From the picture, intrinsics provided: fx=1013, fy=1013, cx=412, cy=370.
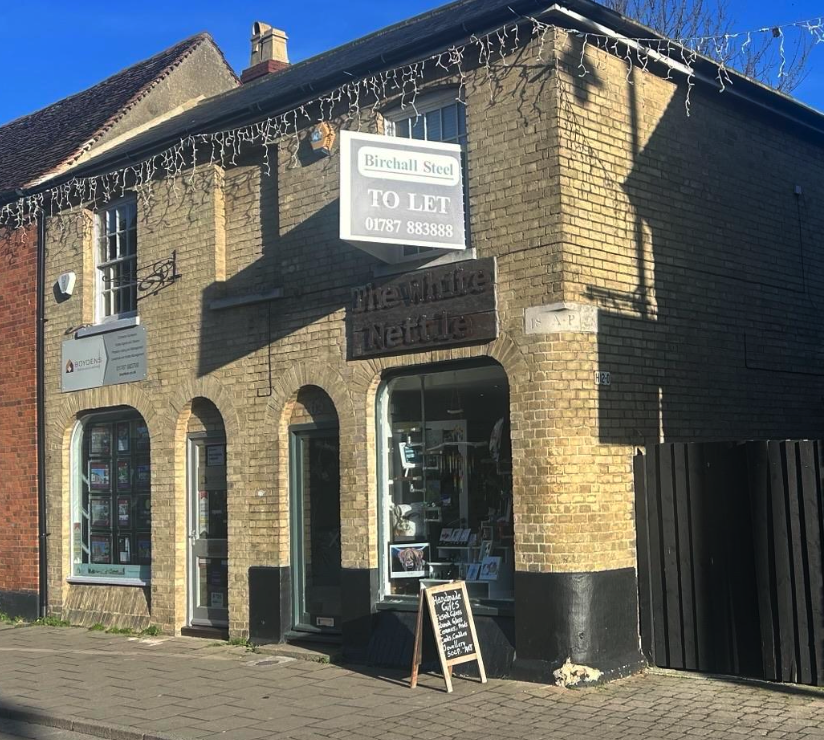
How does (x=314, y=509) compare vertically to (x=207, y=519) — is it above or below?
above

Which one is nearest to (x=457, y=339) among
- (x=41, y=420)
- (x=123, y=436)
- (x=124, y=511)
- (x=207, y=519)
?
A: (x=207, y=519)

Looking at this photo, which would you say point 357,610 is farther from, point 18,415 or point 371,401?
point 18,415

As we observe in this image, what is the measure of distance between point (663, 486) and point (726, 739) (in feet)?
9.03

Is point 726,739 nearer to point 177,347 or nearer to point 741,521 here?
point 741,521

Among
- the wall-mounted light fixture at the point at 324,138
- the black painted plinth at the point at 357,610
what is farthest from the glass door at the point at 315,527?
the wall-mounted light fixture at the point at 324,138

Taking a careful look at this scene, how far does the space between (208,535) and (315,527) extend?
1.88 metres

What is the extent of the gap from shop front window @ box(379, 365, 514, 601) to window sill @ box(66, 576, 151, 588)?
13.8 feet

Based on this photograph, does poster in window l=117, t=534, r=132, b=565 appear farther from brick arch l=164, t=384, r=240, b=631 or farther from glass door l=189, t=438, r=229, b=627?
glass door l=189, t=438, r=229, b=627

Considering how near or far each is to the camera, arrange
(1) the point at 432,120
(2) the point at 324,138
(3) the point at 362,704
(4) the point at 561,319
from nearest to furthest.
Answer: (3) the point at 362,704 < (4) the point at 561,319 < (1) the point at 432,120 < (2) the point at 324,138

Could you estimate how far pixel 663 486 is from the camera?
914cm

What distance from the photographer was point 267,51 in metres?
18.2

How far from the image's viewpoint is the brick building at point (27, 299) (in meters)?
14.2

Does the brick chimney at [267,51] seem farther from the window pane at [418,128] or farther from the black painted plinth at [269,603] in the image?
the black painted plinth at [269,603]

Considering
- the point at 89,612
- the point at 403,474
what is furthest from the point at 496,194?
the point at 89,612
